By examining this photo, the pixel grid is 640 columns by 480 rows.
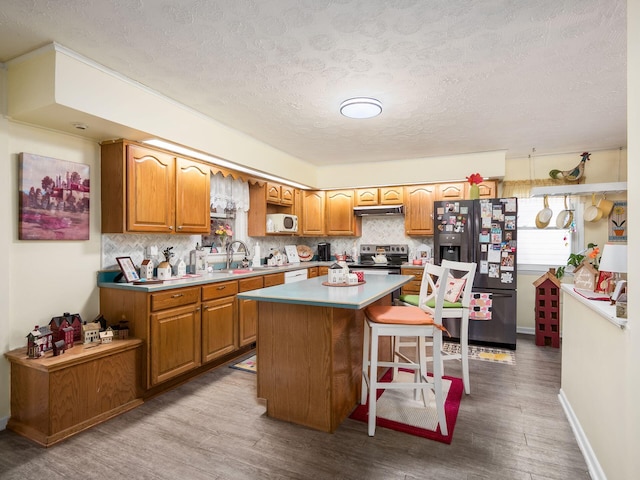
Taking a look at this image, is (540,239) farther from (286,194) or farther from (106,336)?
(106,336)

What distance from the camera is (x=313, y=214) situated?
232 inches

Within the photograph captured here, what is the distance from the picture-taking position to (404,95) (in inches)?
117

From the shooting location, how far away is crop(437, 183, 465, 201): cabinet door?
4941mm

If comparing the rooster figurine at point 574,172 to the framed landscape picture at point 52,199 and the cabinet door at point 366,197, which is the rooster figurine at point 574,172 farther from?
the framed landscape picture at point 52,199

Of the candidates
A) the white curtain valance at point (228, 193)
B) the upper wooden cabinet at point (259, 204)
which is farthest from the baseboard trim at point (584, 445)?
the white curtain valance at point (228, 193)

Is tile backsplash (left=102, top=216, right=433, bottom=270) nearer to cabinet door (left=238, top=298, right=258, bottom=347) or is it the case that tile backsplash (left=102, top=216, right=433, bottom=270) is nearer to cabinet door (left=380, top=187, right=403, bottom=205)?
cabinet door (left=380, top=187, right=403, bottom=205)

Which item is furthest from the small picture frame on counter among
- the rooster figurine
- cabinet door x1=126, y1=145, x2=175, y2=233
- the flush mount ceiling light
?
the rooster figurine

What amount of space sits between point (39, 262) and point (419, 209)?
4.46 m

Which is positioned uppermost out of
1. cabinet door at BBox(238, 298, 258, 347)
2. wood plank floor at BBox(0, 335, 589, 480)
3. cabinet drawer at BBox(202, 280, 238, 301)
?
cabinet drawer at BBox(202, 280, 238, 301)

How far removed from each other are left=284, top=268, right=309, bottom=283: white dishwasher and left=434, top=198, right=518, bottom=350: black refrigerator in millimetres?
2010

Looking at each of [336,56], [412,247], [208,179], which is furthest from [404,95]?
[412,247]

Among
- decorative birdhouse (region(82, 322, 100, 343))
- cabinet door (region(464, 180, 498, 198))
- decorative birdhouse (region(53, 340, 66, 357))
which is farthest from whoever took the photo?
cabinet door (region(464, 180, 498, 198))

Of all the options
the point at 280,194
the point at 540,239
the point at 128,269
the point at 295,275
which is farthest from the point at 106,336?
the point at 540,239

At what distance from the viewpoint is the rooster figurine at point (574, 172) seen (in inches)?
179
